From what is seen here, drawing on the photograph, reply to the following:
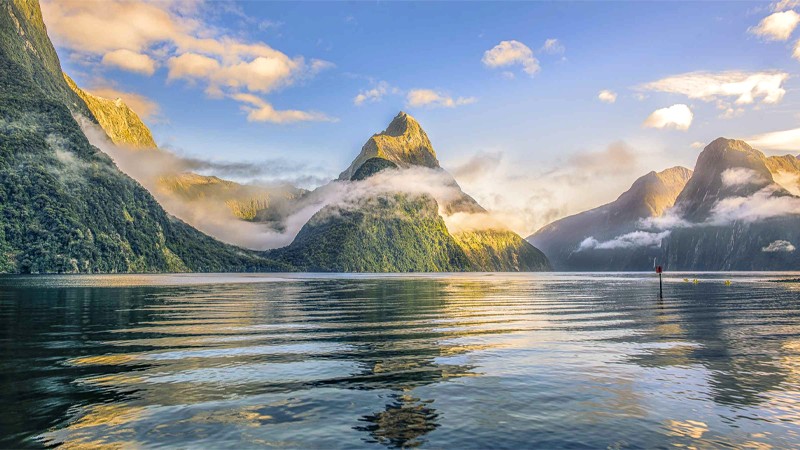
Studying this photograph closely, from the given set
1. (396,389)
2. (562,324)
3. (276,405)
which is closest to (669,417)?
(396,389)

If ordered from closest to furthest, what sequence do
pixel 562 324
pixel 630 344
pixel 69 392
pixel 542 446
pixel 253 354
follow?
pixel 542 446, pixel 69 392, pixel 253 354, pixel 630 344, pixel 562 324

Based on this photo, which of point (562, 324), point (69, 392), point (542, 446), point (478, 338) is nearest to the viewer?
point (542, 446)

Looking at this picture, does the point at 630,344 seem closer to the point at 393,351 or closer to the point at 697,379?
the point at 697,379

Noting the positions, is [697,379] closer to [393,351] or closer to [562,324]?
[393,351]

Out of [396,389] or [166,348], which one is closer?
[396,389]

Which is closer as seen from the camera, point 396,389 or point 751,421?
point 751,421

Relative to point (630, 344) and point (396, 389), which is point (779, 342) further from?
point (396, 389)

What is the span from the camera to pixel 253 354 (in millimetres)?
27312

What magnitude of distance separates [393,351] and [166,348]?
13311 mm

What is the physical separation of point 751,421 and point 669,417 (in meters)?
2.41

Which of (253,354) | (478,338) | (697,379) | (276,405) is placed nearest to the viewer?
(276,405)

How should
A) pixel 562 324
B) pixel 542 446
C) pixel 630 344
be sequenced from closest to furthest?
pixel 542 446 → pixel 630 344 → pixel 562 324

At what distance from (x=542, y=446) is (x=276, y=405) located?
893cm

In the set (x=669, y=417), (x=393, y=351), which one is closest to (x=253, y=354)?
(x=393, y=351)
